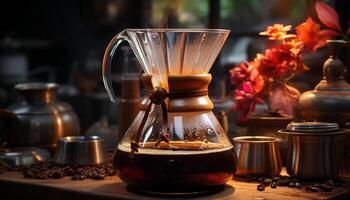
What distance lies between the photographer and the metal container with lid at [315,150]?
4.81 feet

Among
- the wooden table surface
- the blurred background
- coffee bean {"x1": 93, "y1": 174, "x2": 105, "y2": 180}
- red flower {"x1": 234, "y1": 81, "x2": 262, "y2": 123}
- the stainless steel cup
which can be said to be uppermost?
the blurred background

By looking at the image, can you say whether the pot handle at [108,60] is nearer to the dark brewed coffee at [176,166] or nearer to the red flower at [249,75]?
the dark brewed coffee at [176,166]

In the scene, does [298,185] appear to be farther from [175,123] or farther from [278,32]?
[278,32]

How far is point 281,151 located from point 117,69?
3.84 meters

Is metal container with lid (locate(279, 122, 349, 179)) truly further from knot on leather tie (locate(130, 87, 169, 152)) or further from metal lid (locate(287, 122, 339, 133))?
knot on leather tie (locate(130, 87, 169, 152))

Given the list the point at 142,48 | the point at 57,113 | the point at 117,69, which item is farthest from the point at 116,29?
the point at 142,48

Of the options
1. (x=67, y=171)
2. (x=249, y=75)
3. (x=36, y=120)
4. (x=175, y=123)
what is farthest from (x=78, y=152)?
(x=249, y=75)

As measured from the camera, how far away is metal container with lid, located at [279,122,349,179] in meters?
1.46

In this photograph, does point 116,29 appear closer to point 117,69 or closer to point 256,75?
point 117,69

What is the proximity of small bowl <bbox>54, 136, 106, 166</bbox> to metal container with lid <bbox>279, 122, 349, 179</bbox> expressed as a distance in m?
0.48

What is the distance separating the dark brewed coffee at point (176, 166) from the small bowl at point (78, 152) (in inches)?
11.9

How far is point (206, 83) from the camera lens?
142 centimetres

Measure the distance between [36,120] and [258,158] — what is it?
2.22 ft

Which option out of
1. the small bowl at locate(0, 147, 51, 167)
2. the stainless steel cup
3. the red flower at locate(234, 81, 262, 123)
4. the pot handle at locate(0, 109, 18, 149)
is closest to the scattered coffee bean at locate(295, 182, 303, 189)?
the stainless steel cup
